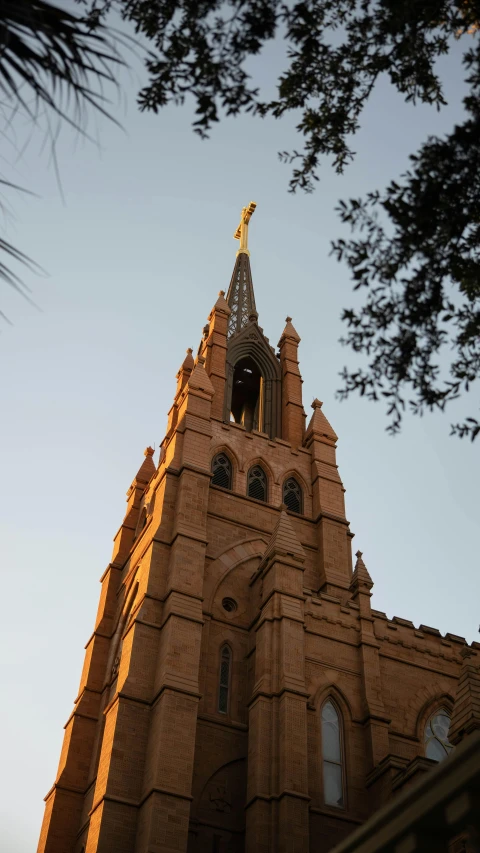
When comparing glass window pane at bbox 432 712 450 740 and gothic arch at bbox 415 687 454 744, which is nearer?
gothic arch at bbox 415 687 454 744

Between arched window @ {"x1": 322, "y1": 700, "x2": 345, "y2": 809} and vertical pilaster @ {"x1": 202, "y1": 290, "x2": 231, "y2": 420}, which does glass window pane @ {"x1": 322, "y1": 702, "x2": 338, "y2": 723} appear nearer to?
Answer: arched window @ {"x1": 322, "y1": 700, "x2": 345, "y2": 809}

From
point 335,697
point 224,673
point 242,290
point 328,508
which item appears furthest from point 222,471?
point 242,290

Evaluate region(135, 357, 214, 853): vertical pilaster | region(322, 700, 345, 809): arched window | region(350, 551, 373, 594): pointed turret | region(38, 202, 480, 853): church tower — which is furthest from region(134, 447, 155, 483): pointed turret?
region(322, 700, 345, 809): arched window

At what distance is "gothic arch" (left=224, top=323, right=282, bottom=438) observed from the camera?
33.6m

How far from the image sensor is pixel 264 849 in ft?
58.8

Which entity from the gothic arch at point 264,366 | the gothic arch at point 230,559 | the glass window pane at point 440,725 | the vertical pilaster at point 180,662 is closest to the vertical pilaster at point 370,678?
the glass window pane at point 440,725

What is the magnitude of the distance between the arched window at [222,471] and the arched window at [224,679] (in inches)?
236

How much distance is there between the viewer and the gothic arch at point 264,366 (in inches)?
1321

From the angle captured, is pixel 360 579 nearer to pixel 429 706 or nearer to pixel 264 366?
pixel 429 706

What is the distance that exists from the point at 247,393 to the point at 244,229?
1304 centimetres

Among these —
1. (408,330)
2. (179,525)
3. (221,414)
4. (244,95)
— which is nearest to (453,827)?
(408,330)

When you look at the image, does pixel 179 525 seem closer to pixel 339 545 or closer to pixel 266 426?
pixel 339 545

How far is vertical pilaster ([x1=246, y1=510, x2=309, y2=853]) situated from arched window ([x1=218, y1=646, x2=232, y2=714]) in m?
1.51

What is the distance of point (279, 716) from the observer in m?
20.0
